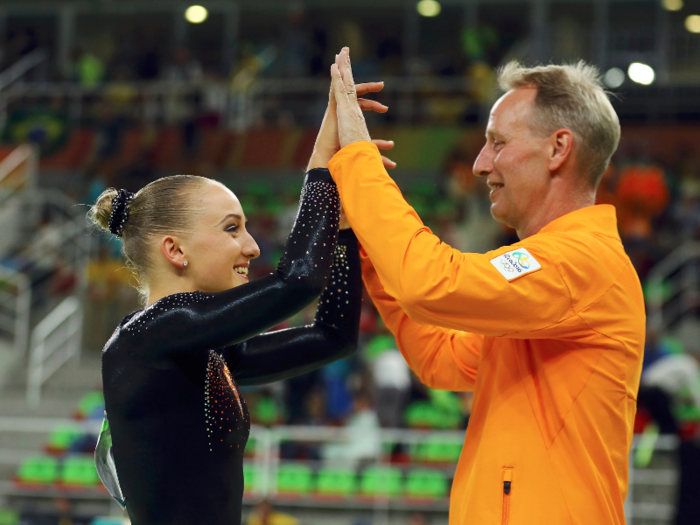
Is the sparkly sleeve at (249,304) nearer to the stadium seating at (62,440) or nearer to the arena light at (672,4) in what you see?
the stadium seating at (62,440)

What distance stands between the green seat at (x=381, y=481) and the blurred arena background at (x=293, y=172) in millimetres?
19

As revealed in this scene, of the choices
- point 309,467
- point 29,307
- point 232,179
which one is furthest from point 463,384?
point 232,179

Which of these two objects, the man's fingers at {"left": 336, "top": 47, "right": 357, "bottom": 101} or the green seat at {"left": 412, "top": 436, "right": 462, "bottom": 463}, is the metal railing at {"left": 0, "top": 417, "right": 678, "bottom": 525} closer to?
the green seat at {"left": 412, "top": 436, "right": 462, "bottom": 463}

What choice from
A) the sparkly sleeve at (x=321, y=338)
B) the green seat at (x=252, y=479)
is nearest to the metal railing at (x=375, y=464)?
the green seat at (x=252, y=479)

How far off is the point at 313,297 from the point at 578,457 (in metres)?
0.72

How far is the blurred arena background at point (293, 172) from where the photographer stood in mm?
7746

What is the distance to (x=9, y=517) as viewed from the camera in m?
7.65

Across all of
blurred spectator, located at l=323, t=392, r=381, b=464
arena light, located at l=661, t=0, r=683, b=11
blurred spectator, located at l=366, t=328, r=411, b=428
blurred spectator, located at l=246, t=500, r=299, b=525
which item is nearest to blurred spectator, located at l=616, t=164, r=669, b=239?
blurred spectator, located at l=366, t=328, r=411, b=428

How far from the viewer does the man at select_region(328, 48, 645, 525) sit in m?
1.92

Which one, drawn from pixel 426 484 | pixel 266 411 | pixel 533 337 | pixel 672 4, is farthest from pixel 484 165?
pixel 672 4

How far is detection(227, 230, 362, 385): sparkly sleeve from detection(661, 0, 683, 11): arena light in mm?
13170

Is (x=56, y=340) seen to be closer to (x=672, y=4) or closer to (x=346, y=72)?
(x=346, y=72)

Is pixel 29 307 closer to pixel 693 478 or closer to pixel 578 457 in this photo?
pixel 693 478

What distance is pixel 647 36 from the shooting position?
1391 cm
